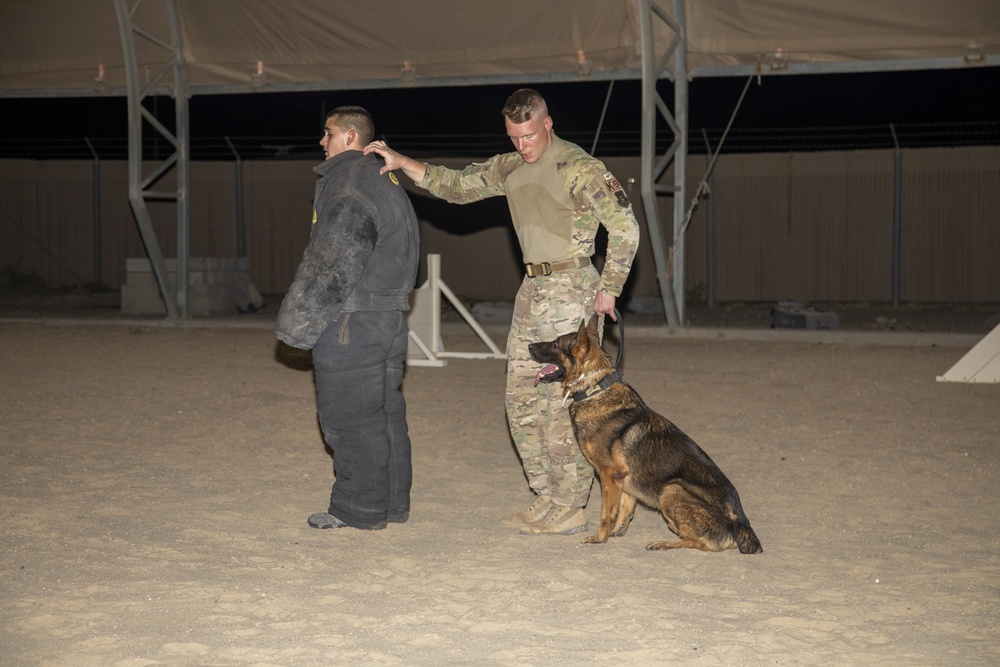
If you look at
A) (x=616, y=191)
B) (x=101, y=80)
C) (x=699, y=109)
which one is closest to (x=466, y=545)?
(x=616, y=191)

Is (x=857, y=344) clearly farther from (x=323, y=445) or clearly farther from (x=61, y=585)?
(x=61, y=585)

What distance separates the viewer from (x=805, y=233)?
17.7 m

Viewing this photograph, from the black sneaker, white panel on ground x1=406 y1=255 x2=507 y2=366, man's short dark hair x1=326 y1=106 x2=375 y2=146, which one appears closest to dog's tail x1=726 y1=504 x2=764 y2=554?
the black sneaker

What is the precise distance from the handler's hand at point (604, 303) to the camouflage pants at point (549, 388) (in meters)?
0.22

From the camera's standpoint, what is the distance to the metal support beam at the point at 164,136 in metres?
14.1

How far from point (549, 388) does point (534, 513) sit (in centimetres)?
62

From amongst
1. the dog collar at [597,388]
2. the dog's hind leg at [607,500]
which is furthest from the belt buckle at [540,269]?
the dog's hind leg at [607,500]

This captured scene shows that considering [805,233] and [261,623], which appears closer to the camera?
[261,623]

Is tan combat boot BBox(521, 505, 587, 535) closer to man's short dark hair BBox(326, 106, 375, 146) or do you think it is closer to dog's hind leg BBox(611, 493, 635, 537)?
dog's hind leg BBox(611, 493, 635, 537)

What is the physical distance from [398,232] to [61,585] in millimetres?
1993

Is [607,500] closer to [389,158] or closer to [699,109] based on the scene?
→ [389,158]

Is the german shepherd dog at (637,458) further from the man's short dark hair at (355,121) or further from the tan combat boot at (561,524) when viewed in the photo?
the man's short dark hair at (355,121)

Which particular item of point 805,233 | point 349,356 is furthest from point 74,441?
point 805,233

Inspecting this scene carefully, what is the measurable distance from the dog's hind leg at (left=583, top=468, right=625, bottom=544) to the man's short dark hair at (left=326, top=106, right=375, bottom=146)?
182 centimetres
